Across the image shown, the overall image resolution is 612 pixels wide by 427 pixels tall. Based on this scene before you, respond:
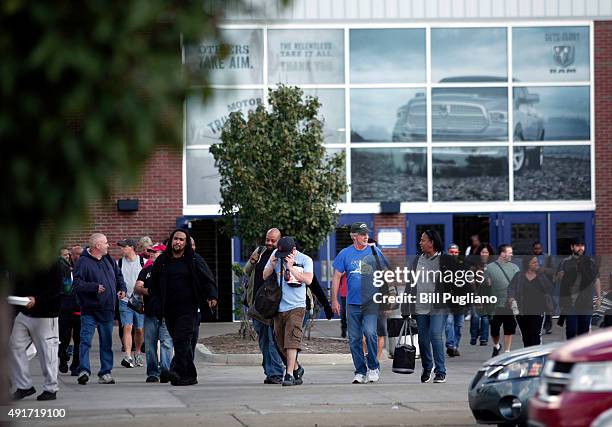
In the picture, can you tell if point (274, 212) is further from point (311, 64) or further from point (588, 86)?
point (588, 86)

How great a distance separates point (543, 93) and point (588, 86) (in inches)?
40.6

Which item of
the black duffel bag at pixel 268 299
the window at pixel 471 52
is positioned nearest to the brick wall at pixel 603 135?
the window at pixel 471 52

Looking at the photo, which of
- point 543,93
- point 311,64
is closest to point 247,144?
point 311,64

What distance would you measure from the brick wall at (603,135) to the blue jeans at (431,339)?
13671 mm

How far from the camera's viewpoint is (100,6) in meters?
4.59

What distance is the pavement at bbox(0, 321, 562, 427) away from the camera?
11.2m

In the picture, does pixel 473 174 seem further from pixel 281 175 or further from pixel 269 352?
pixel 269 352

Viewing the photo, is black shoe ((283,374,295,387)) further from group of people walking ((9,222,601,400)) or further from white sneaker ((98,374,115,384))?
white sneaker ((98,374,115,384))

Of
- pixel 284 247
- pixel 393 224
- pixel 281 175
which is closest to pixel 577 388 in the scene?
pixel 284 247

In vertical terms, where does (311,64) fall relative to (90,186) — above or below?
above

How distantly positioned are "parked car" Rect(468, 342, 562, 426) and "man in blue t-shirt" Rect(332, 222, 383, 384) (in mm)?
3951

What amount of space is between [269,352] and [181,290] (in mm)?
1340

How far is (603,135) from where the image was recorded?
2738 centimetres

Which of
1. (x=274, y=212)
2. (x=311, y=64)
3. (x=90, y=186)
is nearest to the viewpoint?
(x=90, y=186)
